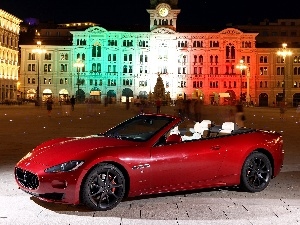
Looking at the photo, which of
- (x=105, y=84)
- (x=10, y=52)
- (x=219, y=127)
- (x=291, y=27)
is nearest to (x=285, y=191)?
(x=219, y=127)

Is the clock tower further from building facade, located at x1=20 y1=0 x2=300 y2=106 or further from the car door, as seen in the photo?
the car door

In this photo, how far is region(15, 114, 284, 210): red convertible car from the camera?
7.73m

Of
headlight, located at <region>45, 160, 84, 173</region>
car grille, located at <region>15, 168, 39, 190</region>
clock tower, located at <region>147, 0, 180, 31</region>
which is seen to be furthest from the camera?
clock tower, located at <region>147, 0, 180, 31</region>

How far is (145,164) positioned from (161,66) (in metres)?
117

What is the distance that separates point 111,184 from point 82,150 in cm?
65

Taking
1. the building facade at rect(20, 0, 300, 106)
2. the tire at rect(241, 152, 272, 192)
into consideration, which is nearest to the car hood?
the tire at rect(241, 152, 272, 192)

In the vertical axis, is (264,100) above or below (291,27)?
below

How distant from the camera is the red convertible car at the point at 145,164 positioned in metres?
7.73

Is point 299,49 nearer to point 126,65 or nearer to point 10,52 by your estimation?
point 126,65

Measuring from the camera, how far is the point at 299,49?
11919 cm

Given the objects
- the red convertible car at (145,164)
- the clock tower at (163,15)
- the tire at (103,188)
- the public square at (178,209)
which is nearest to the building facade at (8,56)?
the clock tower at (163,15)

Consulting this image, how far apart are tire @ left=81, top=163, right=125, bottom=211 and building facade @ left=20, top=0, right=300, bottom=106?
365ft

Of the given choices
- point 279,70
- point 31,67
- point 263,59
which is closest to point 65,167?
point 263,59

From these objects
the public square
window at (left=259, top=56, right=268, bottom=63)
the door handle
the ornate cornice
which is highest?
the ornate cornice
